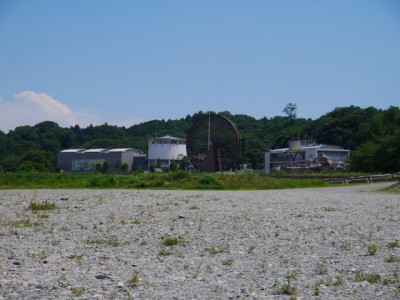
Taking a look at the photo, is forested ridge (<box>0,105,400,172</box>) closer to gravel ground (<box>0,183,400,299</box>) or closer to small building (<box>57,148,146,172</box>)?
small building (<box>57,148,146,172</box>)

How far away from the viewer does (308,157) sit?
88.9 m

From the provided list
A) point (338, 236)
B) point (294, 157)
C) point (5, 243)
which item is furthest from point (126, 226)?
point (294, 157)

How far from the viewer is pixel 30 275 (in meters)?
7.27

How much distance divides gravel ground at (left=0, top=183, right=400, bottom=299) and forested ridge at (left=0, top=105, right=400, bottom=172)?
46915 mm

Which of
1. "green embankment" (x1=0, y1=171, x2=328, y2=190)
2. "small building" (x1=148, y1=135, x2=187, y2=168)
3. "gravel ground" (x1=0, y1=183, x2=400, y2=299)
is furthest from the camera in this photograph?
"small building" (x1=148, y1=135, x2=187, y2=168)

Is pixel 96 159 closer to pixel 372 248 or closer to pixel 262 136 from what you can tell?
pixel 262 136

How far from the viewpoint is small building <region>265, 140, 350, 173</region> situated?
7400 cm

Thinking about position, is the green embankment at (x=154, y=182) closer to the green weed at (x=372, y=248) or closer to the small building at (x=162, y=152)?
the green weed at (x=372, y=248)

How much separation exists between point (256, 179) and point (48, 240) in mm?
25105

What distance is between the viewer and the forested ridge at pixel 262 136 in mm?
62500

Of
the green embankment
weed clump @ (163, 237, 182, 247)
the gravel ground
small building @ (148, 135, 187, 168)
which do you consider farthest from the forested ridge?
weed clump @ (163, 237, 182, 247)

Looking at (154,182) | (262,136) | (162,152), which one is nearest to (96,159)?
(162,152)

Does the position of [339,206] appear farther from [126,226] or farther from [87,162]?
[87,162]

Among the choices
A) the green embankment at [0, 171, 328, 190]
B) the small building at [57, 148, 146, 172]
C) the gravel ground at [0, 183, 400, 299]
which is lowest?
the gravel ground at [0, 183, 400, 299]
